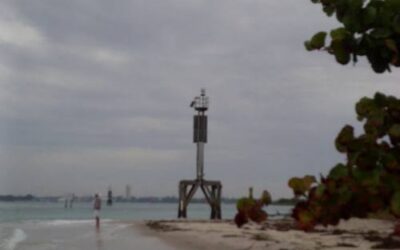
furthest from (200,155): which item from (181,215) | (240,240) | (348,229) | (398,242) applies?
(398,242)

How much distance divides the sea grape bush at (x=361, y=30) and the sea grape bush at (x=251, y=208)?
0.58 meters

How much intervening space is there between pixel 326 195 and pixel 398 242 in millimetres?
18345

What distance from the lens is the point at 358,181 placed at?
87.9 inches

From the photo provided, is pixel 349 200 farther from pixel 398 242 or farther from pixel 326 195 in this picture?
pixel 398 242

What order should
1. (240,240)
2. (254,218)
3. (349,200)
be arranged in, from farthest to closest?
(240,240) → (254,218) → (349,200)

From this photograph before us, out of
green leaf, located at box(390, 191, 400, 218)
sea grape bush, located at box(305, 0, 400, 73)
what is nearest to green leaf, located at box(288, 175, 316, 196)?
green leaf, located at box(390, 191, 400, 218)

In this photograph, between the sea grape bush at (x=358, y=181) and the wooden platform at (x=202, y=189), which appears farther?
the wooden platform at (x=202, y=189)

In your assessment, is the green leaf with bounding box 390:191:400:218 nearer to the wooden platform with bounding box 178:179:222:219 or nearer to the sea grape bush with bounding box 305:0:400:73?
the sea grape bush with bounding box 305:0:400:73

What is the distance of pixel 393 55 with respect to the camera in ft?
7.98

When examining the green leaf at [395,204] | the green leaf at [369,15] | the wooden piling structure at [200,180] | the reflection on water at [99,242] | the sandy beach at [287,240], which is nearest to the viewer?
the green leaf at [395,204]

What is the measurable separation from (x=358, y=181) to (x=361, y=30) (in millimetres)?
569

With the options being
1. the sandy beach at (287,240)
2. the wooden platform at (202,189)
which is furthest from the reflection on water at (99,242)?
the wooden platform at (202,189)

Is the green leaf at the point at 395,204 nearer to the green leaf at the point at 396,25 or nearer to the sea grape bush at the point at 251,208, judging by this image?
the sea grape bush at the point at 251,208

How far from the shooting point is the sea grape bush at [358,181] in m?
2.24
